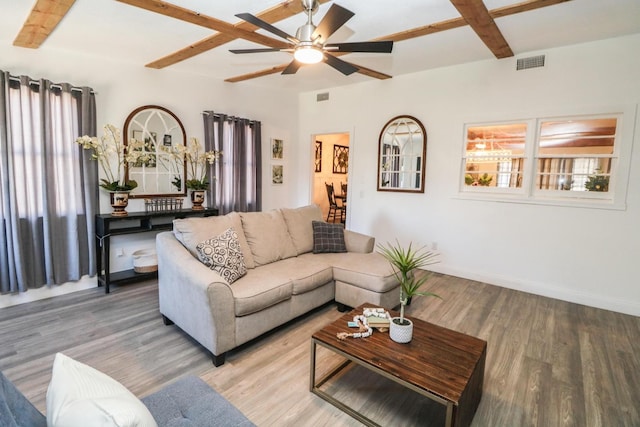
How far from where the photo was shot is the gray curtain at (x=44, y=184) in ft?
10.6

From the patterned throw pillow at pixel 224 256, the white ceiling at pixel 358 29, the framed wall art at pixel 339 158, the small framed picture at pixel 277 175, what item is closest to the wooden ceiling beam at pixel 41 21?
the white ceiling at pixel 358 29

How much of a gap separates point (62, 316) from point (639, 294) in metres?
5.74

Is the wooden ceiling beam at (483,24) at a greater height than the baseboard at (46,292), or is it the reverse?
the wooden ceiling beam at (483,24)

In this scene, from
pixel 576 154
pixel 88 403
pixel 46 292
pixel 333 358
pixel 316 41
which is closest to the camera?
pixel 88 403

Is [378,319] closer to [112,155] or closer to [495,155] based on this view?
[495,155]

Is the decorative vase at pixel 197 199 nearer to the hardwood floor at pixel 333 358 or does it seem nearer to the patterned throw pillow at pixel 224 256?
the hardwood floor at pixel 333 358

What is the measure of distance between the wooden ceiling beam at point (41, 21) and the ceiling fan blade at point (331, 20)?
77.8 inches

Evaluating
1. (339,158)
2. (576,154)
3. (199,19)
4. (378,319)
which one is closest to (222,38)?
(199,19)

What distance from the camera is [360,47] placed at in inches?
95.3

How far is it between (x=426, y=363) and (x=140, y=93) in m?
4.43

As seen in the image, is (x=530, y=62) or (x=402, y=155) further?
(x=402, y=155)

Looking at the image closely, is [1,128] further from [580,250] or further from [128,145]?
[580,250]

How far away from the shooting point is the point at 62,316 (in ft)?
10.2

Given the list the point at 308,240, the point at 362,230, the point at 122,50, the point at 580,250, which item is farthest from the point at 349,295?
the point at 122,50
